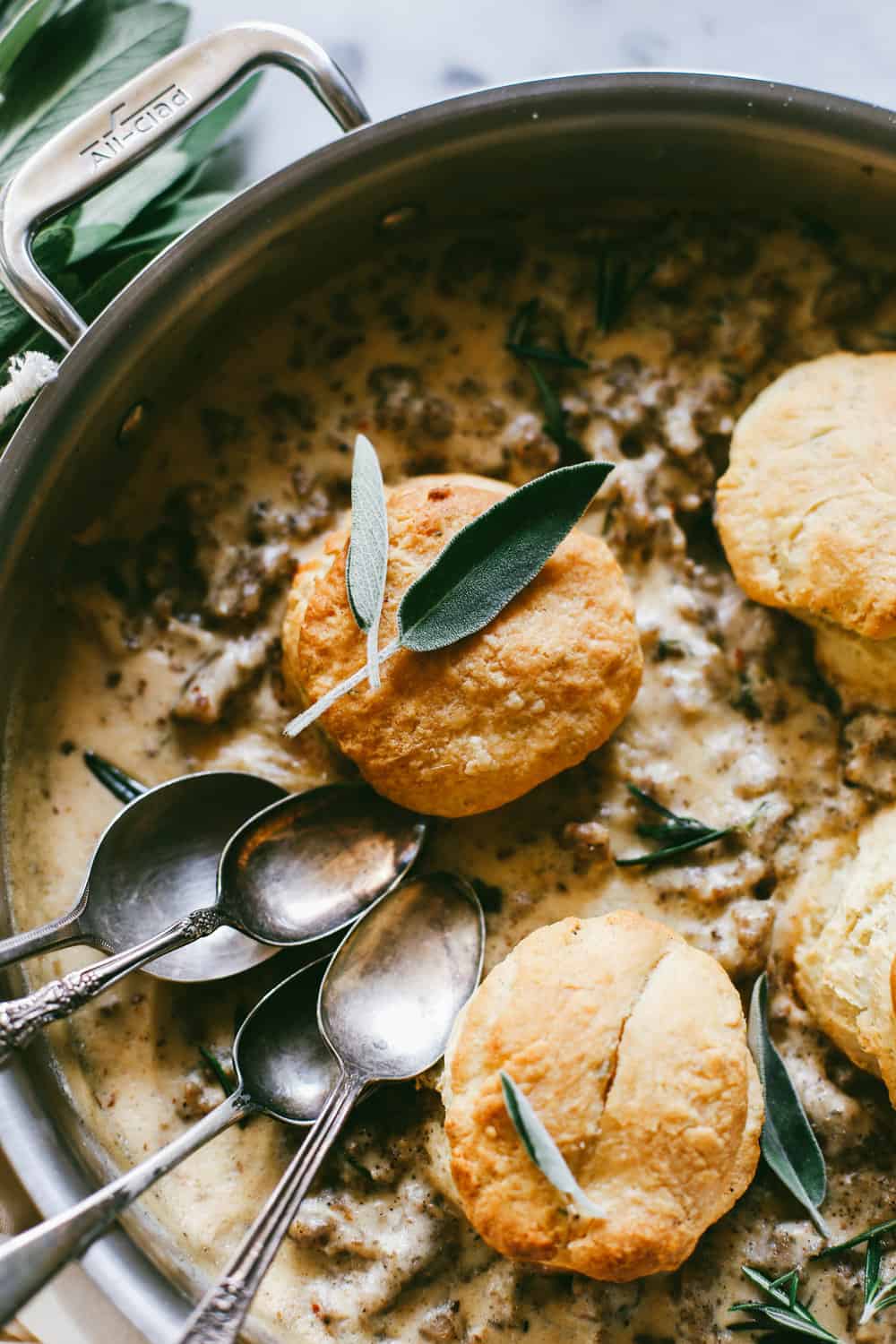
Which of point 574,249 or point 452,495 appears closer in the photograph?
point 452,495

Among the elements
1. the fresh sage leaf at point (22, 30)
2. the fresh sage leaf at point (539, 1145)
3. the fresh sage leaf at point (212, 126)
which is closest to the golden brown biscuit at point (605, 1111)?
the fresh sage leaf at point (539, 1145)

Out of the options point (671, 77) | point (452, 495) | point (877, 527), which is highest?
point (671, 77)

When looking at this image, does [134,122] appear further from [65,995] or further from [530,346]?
[65,995]

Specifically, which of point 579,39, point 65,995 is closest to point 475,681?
point 65,995

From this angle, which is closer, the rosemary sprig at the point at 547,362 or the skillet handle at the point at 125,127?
the skillet handle at the point at 125,127

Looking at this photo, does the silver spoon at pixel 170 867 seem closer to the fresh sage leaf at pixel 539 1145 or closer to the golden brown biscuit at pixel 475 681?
the golden brown biscuit at pixel 475 681

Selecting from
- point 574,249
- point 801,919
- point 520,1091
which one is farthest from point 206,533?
point 801,919

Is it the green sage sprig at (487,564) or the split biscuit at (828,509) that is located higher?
the green sage sprig at (487,564)

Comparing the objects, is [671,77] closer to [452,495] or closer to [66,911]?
[452,495]
